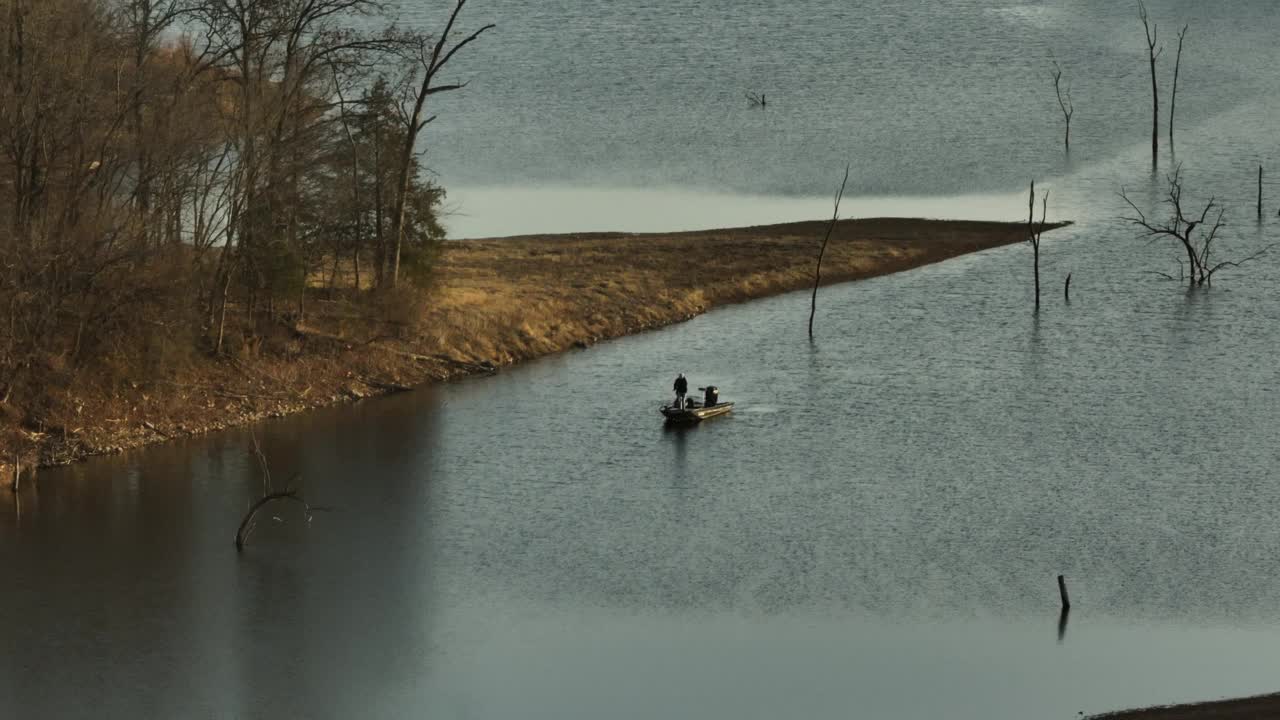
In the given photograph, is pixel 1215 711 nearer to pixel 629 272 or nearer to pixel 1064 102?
pixel 629 272

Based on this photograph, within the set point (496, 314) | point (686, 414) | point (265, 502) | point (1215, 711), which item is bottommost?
point (1215, 711)

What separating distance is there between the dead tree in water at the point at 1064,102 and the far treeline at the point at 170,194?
2247 inches

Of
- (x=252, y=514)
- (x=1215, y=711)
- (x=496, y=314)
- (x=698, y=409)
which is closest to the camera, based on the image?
(x=1215, y=711)

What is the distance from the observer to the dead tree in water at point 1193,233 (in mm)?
79938

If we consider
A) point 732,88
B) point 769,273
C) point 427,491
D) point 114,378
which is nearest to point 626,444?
point 427,491

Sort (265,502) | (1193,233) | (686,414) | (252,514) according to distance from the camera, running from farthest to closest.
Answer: (1193,233) → (686,414) → (265,502) → (252,514)

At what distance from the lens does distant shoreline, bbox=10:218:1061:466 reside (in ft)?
174

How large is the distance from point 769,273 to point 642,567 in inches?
1612

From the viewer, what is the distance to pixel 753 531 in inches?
1778

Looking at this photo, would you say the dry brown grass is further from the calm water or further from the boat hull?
the boat hull

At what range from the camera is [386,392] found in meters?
60.2

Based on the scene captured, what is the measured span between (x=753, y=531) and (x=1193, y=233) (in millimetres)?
52841

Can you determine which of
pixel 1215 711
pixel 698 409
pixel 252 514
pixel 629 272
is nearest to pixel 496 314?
pixel 629 272

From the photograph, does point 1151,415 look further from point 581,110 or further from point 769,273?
point 581,110
